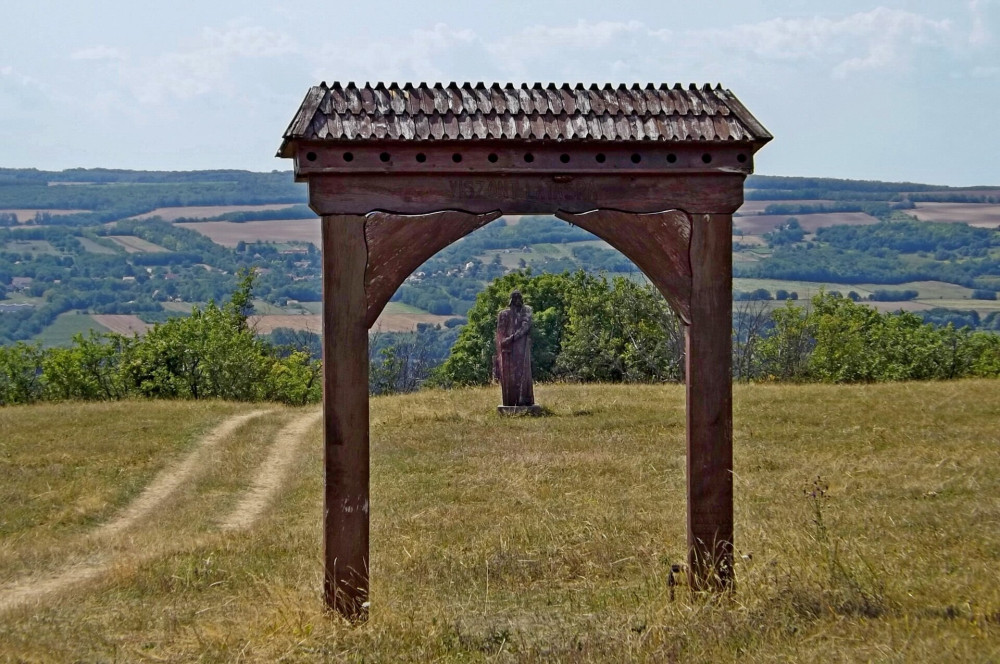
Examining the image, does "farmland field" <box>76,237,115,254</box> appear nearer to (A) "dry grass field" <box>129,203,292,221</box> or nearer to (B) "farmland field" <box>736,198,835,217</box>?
(A) "dry grass field" <box>129,203,292,221</box>

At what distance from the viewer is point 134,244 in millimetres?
127562

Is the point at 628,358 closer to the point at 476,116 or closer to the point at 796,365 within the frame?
the point at 796,365

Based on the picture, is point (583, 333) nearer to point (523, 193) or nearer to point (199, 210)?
point (523, 193)

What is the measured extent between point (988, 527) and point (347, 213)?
19.6ft

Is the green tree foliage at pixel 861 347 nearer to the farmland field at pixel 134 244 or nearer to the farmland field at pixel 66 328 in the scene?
the farmland field at pixel 66 328

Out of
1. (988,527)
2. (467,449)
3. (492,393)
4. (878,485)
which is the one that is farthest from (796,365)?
(988,527)

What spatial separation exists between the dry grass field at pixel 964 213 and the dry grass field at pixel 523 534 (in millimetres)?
89659

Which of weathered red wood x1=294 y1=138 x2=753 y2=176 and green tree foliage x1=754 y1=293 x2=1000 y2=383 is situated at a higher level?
weathered red wood x1=294 y1=138 x2=753 y2=176

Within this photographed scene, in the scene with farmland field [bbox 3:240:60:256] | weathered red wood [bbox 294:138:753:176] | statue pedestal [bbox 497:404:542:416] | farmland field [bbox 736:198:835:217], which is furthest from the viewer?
farmland field [bbox 3:240:60:256]

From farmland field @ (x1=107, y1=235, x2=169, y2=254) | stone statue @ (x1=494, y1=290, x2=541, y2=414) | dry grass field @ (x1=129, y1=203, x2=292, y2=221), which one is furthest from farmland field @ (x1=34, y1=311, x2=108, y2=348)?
stone statue @ (x1=494, y1=290, x2=541, y2=414)

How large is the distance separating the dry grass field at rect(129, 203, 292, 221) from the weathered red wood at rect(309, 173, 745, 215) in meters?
125

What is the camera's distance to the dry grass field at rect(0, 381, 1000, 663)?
654 centimetres

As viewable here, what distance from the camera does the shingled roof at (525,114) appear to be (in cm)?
688

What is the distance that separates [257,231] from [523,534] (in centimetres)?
11444
